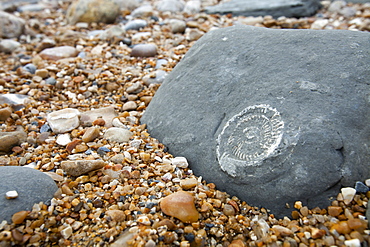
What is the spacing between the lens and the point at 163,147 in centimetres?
232

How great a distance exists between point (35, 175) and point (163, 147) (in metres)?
0.84

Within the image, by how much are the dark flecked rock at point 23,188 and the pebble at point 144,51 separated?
2.16 metres

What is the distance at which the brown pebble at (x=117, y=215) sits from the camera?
1748mm

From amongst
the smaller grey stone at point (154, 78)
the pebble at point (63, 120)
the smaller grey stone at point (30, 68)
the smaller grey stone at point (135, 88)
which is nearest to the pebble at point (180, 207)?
the pebble at point (63, 120)

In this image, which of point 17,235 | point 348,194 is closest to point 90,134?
point 17,235

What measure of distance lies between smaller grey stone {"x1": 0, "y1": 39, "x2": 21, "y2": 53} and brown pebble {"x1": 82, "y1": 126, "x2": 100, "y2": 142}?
2.59 metres

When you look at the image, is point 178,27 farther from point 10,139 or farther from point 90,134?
point 10,139

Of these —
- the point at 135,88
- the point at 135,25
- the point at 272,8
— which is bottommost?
the point at 135,88

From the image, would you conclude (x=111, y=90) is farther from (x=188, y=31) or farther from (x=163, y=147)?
(x=188, y=31)

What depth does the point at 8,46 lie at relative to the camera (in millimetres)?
4281

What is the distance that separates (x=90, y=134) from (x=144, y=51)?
1.62 metres

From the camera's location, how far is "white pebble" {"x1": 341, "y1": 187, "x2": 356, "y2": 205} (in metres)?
1.68

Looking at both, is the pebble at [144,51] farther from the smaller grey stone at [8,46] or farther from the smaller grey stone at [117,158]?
the smaller grey stone at [117,158]

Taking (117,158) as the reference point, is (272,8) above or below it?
above
